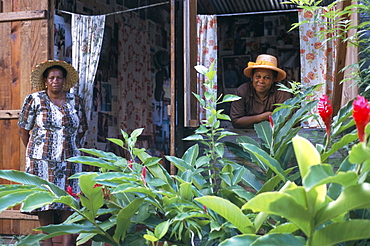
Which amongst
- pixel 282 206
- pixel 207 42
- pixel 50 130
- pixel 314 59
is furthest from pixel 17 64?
pixel 282 206

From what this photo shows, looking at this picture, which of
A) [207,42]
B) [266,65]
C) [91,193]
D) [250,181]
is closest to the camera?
[91,193]

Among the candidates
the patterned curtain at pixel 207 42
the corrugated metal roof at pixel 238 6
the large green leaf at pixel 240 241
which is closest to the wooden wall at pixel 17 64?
the patterned curtain at pixel 207 42

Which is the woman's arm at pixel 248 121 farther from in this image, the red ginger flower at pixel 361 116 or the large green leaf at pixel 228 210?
the red ginger flower at pixel 361 116

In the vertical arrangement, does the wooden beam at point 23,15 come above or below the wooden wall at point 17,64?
above

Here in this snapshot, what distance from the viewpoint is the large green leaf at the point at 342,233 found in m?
1.40

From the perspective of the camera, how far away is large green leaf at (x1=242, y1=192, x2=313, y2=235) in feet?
4.19

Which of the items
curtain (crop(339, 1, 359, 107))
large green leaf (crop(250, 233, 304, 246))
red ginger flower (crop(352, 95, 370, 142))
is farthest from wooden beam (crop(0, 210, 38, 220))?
red ginger flower (crop(352, 95, 370, 142))

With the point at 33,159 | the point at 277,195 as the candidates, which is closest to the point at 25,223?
the point at 33,159

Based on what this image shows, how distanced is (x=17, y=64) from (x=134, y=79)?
237 centimetres

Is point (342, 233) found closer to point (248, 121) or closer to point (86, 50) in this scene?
point (248, 121)

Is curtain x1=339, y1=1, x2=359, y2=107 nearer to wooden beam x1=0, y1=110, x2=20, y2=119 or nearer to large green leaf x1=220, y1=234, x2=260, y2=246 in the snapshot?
large green leaf x1=220, y1=234, x2=260, y2=246

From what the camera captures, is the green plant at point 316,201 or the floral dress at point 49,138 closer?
the green plant at point 316,201

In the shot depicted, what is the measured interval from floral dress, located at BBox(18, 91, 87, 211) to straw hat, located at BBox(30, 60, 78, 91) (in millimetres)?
178

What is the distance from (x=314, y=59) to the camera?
242 inches
